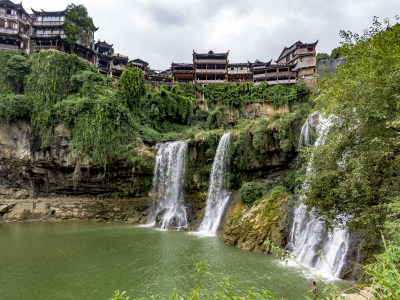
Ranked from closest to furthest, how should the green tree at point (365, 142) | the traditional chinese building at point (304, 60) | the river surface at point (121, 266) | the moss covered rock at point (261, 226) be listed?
1. the green tree at point (365, 142)
2. the river surface at point (121, 266)
3. the moss covered rock at point (261, 226)
4. the traditional chinese building at point (304, 60)

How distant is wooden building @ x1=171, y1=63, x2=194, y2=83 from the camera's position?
46375 millimetres

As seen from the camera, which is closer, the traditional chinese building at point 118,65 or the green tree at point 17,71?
the green tree at point 17,71

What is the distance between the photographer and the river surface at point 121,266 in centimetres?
901

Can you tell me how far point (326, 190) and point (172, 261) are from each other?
25.5 feet

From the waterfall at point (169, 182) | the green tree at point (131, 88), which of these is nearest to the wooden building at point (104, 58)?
the green tree at point (131, 88)

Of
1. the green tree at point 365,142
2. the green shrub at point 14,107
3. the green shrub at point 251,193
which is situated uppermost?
the green shrub at point 14,107

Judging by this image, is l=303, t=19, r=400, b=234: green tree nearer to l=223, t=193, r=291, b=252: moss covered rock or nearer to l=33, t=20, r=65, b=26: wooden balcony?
l=223, t=193, r=291, b=252: moss covered rock

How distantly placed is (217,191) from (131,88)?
638 inches

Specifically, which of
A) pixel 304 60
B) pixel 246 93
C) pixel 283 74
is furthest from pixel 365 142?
pixel 304 60

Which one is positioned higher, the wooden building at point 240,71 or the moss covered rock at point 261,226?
the wooden building at point 240,71

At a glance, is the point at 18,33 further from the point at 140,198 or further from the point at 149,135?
the point at 140,198

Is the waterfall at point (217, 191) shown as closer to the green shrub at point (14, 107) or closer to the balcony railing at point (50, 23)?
the green shrub at point (14, 107)

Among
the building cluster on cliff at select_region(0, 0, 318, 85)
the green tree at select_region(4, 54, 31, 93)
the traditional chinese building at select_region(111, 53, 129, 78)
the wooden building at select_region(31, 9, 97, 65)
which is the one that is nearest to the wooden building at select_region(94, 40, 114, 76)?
the building cluster on cliff at select_region(0, 0, 318, 85)

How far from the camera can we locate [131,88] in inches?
1144
